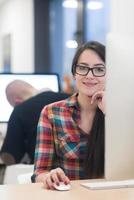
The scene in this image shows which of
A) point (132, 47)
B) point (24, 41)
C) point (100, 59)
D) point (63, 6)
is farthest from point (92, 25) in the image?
point (132, 47)

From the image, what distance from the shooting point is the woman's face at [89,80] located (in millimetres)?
1615

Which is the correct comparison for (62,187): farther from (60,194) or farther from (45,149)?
(45,149)

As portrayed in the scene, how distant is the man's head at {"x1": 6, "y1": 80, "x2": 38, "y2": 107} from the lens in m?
2.79

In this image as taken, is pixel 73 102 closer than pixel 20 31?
Yes

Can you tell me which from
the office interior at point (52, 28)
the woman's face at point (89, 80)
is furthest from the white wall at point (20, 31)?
the woman's face at point (89, 80)

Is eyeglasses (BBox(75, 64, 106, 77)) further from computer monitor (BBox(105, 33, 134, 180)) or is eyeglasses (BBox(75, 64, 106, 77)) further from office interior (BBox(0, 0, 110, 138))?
office interior (BBox(0, 0, 110, 138))

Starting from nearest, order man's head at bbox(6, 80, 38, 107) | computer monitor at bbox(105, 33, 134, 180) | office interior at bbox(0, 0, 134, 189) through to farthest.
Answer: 1. computer monitor at bbox(105, 33, 134, 180)
2. man's head at bbox(6, 80, 38, 107)
3. office interior at bbox(0, 0, 134, 189)

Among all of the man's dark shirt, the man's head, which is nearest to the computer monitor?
the man's dark shirt

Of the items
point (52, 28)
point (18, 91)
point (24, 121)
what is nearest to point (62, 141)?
point (24, 121)

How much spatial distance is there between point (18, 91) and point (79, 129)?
4.25 ft

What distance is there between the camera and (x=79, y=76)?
63.9 inches

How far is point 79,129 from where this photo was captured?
156cm

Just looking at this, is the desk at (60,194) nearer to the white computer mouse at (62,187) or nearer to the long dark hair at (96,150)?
the white computer mouse at (62,187)

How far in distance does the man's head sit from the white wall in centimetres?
290
